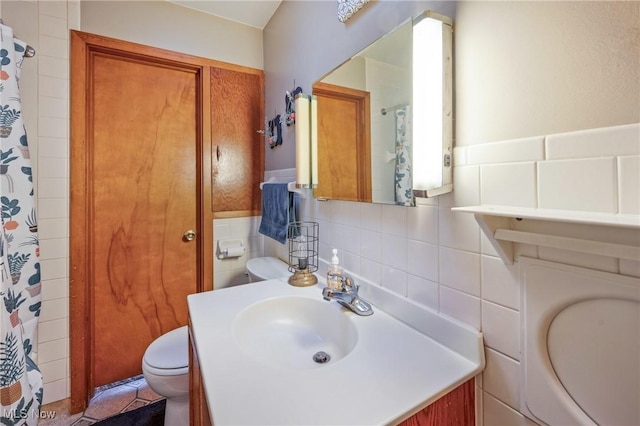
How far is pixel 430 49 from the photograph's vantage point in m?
0.75

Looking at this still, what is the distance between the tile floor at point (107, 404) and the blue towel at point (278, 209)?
3.88 feet

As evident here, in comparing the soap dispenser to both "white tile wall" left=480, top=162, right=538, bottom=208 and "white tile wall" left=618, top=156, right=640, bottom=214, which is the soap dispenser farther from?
"white tile wall" left=618, top=156, right=640, bottom=214

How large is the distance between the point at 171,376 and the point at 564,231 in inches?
56.5

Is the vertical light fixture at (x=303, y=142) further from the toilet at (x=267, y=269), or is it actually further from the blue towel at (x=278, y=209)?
the toilet at (x=267, y=269)

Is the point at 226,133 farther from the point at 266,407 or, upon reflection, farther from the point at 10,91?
the point at 266,407

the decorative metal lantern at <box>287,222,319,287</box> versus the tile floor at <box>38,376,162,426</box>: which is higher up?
the decorative metal lantern at <box>287,222,319,287</box>

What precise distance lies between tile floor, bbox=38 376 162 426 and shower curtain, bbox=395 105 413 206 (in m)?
1.83

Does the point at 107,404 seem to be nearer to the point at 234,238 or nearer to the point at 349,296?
the point at 234,238

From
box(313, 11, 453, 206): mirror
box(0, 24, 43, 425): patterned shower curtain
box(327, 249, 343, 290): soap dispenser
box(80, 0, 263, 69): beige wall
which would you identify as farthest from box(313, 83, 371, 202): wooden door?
box(0, 24, 43, 425): patterned shower curtain

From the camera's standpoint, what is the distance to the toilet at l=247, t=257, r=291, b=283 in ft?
5.14

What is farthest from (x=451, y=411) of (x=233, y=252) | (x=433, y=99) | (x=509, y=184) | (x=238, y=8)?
(x=238, y=8)

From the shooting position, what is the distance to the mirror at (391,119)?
0.74 m

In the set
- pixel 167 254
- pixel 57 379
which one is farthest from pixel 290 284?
pixel 57 379

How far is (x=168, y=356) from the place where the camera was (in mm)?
1326
